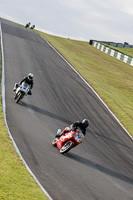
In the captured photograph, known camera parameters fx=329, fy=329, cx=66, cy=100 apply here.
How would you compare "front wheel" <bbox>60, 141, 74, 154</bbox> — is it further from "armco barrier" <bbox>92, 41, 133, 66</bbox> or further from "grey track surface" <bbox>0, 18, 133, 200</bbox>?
"armco barrier" <bbox>92, 41, 133, 66</bbox>

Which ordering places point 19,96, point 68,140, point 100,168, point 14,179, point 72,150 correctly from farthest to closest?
point 19,96 < point 72,150 < point 68,140 < point 100,168 < point 14,179

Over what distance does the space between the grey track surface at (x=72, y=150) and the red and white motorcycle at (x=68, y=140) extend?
0.83 ft

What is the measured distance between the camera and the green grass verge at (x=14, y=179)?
7584 millimetres

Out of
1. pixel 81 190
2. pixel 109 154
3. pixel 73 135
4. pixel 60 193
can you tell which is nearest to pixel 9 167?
pixel 60 193

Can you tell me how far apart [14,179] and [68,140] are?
14.7ft

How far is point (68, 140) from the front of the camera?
12695mm

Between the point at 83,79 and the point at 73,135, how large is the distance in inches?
689

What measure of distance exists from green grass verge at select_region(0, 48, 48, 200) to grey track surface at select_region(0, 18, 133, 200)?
1.56ft

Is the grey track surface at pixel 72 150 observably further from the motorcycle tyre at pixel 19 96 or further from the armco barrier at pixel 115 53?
the armco barrier at pixel 115 53

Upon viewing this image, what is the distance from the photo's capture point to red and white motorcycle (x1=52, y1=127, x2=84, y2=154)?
41.1 ft

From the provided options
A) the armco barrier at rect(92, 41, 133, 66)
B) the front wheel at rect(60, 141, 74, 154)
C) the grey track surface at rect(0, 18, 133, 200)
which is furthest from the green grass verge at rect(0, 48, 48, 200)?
the armco barrier at rect(92, 41, 133, 66)

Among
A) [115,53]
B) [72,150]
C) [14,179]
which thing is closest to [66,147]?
[72,150]

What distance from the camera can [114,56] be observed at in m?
57.3

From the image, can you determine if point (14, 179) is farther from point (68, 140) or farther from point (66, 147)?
point (68, 140)
